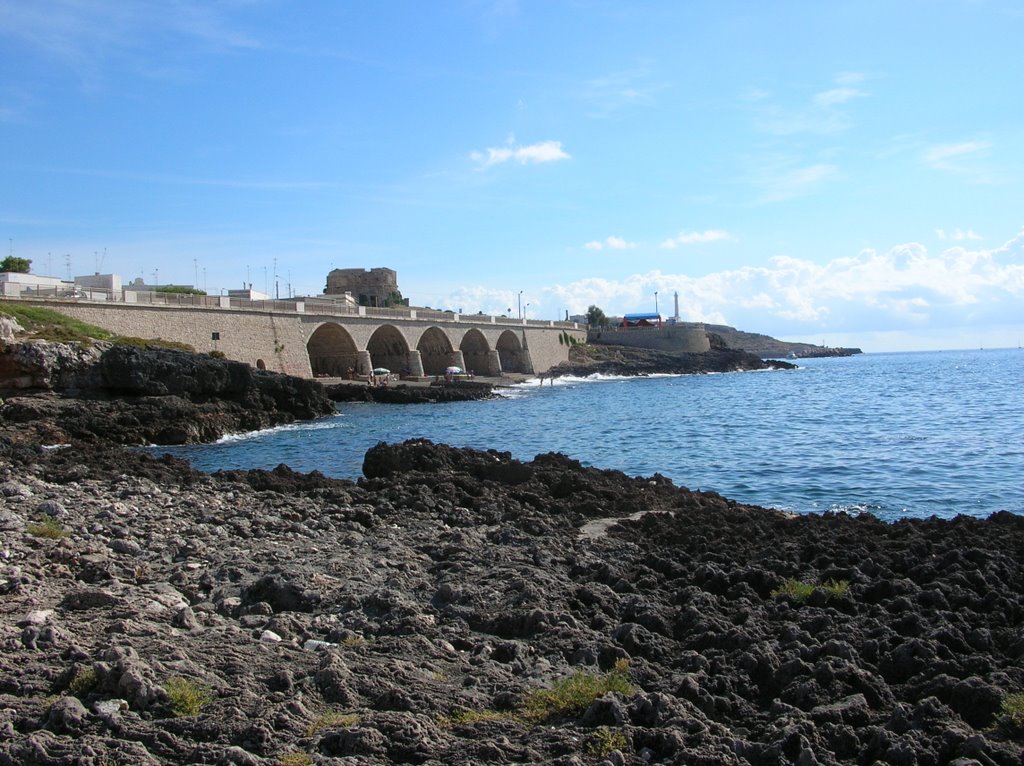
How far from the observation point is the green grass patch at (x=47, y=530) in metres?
10.5

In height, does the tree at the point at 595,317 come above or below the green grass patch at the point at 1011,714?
above

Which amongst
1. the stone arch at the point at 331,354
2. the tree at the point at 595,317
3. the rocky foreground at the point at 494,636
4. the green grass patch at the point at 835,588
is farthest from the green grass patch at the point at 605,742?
the tree at the point at 595,317

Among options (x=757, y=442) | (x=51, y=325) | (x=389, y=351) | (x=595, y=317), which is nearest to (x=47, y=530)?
(x=757, y=442)

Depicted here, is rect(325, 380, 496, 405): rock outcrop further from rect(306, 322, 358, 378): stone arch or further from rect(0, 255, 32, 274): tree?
rect(0, 255, 32, 274): tree

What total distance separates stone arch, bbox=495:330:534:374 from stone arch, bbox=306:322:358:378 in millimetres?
27823

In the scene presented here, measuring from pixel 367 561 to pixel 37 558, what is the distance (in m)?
3.76

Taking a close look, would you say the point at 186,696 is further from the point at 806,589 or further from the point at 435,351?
the point at 435,351

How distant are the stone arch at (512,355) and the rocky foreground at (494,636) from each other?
247 ft

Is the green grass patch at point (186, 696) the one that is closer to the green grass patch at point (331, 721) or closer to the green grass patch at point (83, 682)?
the green grass patch at point (83, 682)

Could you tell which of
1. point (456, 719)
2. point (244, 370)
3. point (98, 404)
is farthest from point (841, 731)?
point (244, 370)

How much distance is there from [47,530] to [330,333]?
50878mm

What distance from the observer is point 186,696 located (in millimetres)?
5855

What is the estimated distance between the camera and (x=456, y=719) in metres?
5.93

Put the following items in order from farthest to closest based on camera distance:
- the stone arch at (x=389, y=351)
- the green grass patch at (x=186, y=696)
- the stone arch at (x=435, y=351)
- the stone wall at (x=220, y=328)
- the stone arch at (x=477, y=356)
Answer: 1. the stone arch at (x=477, y=356)
2. the stone arch at (x=435, y=351)
3. the stone arch at (x=389, y=351)
4. the stone wall at (x=220, y=328)
5. the green grass patch at (x=186, y=696)
